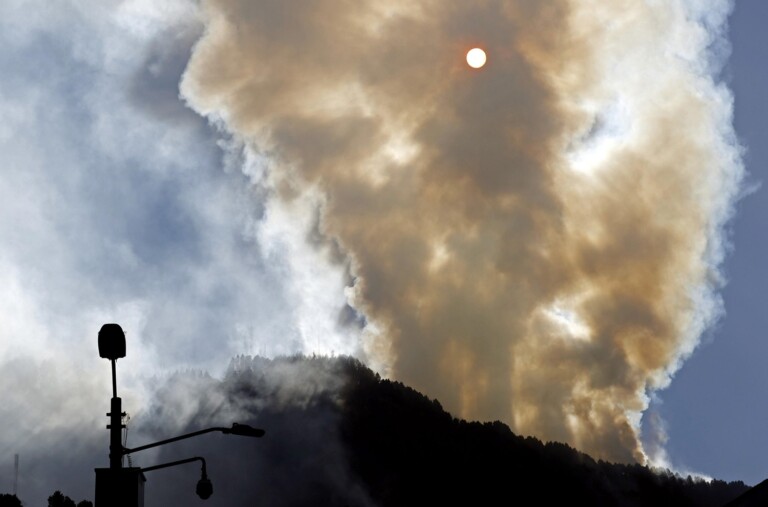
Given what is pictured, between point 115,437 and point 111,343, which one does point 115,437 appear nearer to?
point 115,437

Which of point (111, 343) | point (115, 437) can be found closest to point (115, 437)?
point (115, 437)

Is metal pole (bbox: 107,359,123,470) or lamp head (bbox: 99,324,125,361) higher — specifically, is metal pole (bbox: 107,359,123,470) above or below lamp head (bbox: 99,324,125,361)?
below

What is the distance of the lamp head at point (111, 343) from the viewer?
2670 cm

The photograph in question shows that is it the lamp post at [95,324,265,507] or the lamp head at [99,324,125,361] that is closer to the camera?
the lamp post at [95,324,265,507]

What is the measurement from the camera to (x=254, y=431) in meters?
24.7

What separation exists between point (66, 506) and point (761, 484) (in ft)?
584

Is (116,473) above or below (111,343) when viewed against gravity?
below

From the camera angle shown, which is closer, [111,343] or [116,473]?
[116,473]

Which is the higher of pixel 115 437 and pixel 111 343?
pixel 111 343

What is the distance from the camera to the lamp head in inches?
1051

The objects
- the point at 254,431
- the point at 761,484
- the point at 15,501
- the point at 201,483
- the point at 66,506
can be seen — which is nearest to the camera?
the point at 254,431

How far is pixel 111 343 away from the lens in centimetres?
2672

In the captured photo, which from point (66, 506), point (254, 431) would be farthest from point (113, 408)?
point (66, 506)

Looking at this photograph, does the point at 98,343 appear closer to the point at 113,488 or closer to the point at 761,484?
the point at 113,488
